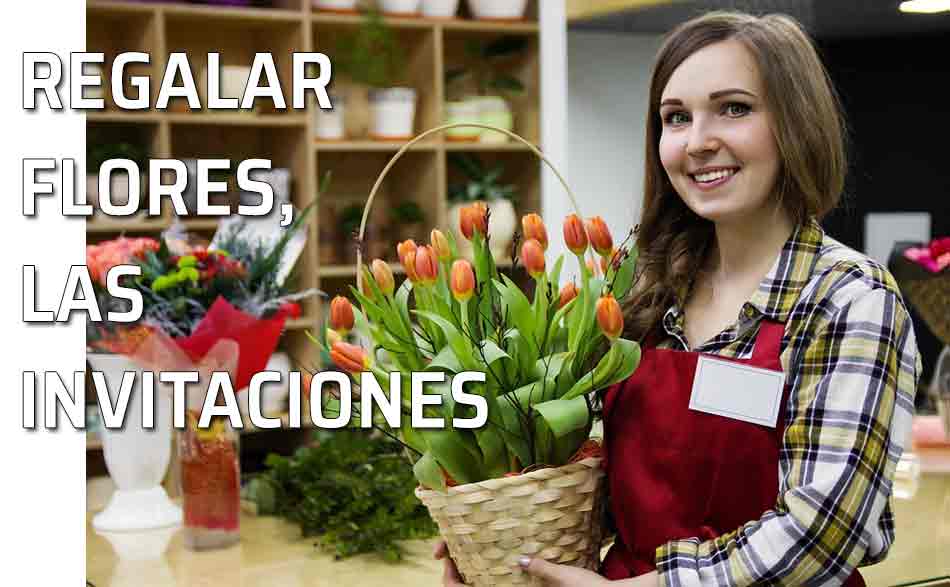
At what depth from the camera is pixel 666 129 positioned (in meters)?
1.17

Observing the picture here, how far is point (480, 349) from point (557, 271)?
0.51 feet

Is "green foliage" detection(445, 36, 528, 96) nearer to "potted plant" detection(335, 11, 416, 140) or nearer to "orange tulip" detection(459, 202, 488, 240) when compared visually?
"potted plant" detection(335, 11, 416, 140)

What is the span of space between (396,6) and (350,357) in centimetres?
262

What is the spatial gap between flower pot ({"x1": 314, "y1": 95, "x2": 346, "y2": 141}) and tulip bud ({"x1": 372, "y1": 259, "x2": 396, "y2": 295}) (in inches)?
96.3

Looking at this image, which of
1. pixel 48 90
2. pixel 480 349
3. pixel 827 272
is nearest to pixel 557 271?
pixel 480 349

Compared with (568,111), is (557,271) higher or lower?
lower

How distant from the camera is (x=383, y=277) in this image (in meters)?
1.09

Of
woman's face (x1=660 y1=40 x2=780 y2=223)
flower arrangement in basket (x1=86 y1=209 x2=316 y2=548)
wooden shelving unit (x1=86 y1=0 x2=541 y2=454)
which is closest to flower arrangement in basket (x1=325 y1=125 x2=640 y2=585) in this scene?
woman's face (x1=660 y1=40 x2=780 y2=223)

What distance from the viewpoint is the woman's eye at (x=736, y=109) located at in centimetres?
111

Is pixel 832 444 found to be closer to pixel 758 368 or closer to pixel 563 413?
pixel 758 368

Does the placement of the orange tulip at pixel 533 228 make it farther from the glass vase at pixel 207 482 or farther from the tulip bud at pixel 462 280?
the glass vase at pixel 207 482

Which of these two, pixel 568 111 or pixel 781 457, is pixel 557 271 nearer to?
pixel 781 457

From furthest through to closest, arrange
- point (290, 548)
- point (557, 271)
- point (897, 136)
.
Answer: point (897, 136), point (290, 548), point (557, 271)

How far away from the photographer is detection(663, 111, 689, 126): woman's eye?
3.81ft
